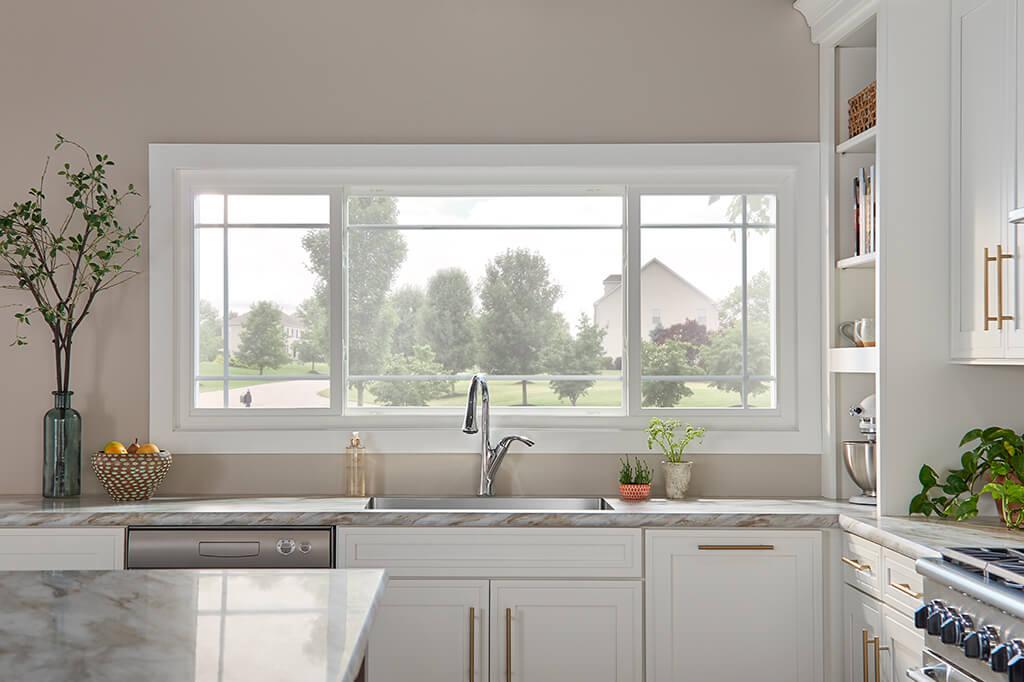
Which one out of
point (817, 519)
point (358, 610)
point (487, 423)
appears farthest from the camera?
point (487, 423)

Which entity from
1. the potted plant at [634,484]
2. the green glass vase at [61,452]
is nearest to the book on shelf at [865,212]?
the potted plant at [634,484]

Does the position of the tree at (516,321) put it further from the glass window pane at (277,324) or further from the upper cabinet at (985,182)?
the upper cabinet at (985,182)

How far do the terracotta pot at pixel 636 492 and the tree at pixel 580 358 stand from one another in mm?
425

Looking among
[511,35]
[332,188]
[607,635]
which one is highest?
[511,35]

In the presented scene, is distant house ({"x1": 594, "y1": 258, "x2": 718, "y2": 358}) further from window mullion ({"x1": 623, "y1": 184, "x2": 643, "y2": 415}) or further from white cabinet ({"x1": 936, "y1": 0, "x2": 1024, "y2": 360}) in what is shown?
white cabinet ({"x1": 936, "y1": 0, "x2": 1024, "y2": 360})

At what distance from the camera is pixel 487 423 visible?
3.53 meters

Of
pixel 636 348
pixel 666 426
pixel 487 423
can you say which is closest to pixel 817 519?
pixel 666 426

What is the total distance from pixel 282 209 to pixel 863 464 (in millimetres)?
2267

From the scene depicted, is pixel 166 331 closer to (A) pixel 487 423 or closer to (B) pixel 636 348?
(A) pixel 487 423

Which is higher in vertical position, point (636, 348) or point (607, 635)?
point (636, 348)

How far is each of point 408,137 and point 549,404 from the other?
1114 millimetres

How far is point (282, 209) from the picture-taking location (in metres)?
3.72

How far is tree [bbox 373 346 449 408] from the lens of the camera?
12.2ft

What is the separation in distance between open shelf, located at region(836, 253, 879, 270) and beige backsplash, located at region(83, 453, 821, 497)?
2.30ft
